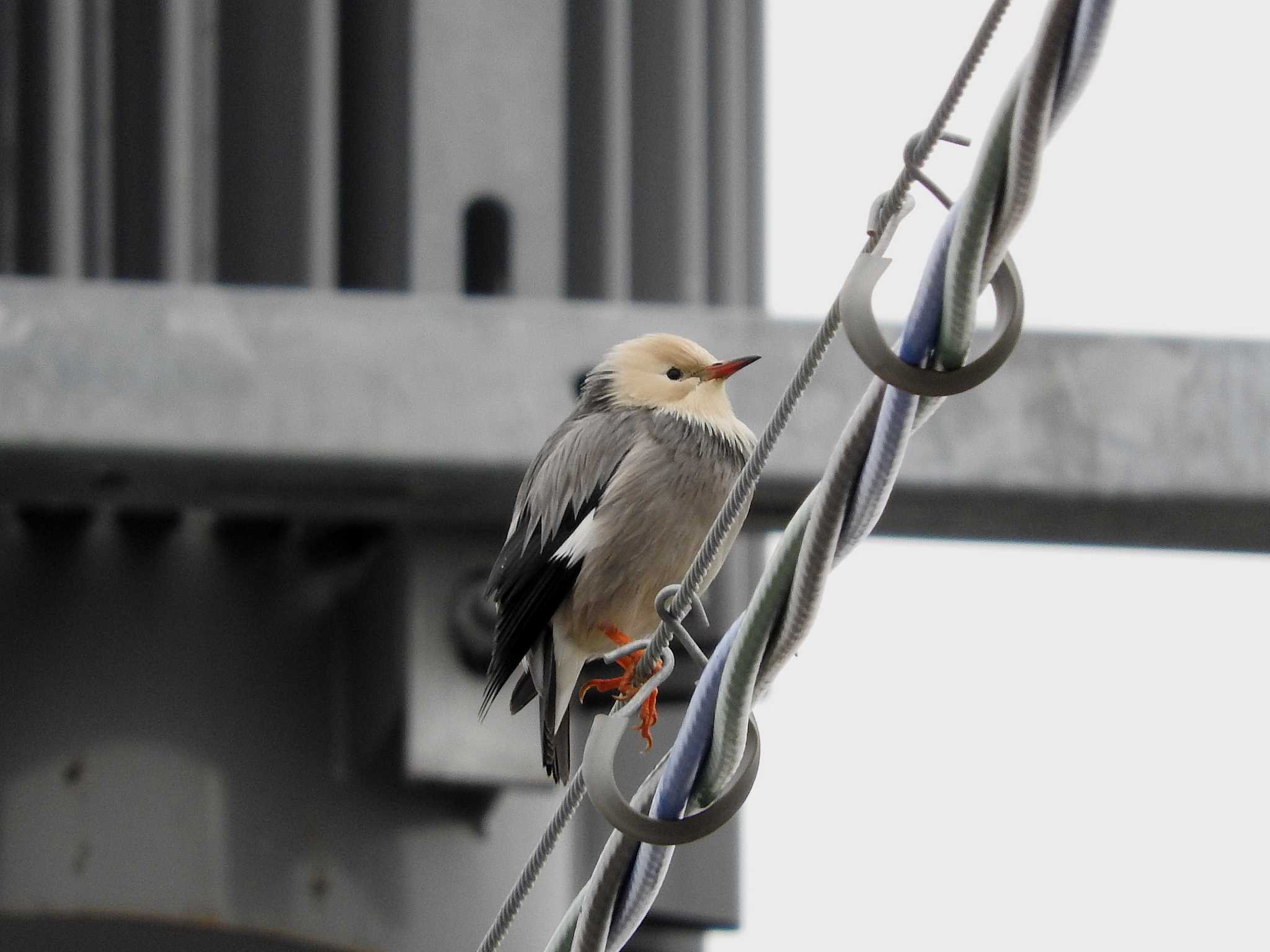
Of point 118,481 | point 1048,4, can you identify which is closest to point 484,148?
point 118,481

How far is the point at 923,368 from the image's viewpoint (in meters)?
2.40

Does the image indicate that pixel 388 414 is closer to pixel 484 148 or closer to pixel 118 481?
pixel 118 481

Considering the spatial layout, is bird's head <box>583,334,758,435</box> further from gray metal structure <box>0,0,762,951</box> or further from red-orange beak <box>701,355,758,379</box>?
gray metal structure <box>0,0,762,951</box>

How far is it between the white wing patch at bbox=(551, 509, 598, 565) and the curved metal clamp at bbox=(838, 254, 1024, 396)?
7.29ft

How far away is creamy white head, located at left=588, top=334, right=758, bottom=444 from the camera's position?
4984 mm

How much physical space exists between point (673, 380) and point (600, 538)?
582 mm

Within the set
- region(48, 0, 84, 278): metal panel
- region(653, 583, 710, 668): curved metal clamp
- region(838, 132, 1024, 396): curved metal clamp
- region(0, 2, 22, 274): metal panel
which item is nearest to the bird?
region(653, 583, 710, 668): curved metal clamp

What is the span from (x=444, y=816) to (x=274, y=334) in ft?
5.90

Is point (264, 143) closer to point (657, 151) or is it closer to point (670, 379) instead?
point (657, 151)

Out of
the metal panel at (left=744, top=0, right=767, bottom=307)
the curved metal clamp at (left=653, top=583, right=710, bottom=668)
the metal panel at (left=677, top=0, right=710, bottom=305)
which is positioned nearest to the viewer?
the curved metal clamp at (left=653, top=583, right=710, bottom=668)

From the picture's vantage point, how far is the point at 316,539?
270 inches

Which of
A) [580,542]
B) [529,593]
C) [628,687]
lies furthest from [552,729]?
[628,687]

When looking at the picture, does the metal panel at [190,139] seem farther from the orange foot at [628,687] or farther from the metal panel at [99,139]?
the orange foot at [628,687]

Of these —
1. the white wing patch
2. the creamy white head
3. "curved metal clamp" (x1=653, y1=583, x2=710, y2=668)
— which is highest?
the creamy white head
